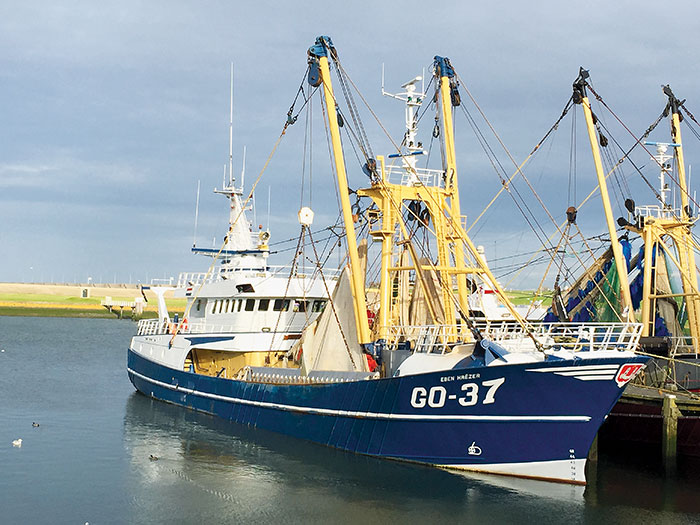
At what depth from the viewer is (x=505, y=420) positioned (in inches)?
720

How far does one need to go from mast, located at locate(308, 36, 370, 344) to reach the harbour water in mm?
4194

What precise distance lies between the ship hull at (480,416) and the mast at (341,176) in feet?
8.20

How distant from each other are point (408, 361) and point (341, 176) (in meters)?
6.58

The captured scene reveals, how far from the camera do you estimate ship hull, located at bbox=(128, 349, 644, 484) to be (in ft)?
58.3

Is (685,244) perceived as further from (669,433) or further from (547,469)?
(547,469)

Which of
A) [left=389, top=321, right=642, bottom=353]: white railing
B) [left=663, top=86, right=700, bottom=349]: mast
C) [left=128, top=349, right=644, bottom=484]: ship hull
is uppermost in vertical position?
[left=663, top=86, right=700, bottom=349]: mast

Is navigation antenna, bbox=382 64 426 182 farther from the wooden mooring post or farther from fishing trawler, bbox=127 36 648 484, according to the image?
the wooden mooring post

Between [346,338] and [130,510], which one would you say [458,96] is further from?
[130,510]

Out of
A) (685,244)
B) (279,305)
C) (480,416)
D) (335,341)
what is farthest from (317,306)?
A: (685,244)

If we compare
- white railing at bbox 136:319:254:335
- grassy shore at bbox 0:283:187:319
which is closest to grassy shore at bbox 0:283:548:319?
grassy shore at bbox 0:283:187:319

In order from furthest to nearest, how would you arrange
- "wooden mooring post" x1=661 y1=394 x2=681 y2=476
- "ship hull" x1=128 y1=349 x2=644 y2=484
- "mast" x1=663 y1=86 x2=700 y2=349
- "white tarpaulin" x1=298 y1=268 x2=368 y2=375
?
"mast" x1=663 y1=86 x2=700 y2=349, "white tarpaulin" x1=298 y1=268 x2=368 y2=375, "wooden mooring post" x1=661 y1=394 x2=681 y2=476, "ship hull" x1=128 y1=349 x2=644 y2=484

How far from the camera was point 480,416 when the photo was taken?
60.6 ft

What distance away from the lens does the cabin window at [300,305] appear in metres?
29.3

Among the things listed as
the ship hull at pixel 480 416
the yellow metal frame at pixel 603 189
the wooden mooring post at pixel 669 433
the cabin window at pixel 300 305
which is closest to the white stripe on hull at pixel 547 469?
the ship hull at pixel 480 416
